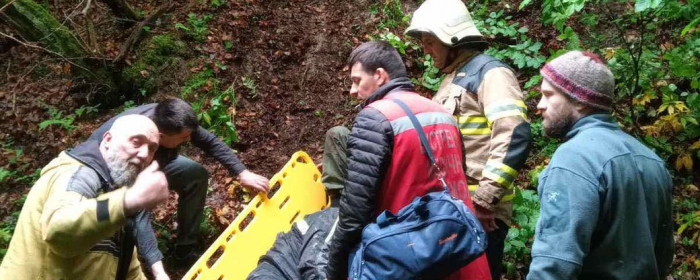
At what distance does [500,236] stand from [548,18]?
244 centimetres

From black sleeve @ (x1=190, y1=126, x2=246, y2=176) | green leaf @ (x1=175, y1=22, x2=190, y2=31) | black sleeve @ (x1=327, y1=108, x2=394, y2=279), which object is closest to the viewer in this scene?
black sleeve @ (x1=327, y1=108, x2=394, y2=279)

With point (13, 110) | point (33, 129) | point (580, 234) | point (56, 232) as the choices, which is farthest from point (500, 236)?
point (13, 110)

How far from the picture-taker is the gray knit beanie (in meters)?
1.90

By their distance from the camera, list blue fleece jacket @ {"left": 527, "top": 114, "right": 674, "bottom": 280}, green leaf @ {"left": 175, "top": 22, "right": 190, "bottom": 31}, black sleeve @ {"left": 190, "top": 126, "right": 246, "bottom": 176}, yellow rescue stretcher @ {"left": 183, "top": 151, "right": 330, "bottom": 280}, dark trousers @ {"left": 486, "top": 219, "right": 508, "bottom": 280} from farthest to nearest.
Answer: green leaf @ {"left": 175, "top": 22, "right": 190, "bottom": 31} < black sleeve @ {"left": 190, "top": 126, "right": 246, "bottom": 176} < yellow rescue stretcher @ {"left": 183, "top": 151, "right": 330, "bottom": 280} < dark trousers @ {"left": 486, "top": 219, "right": 508, "bottom": 280} < blue fleece jacket @ {"left": 527, "top": 114, "right": 674, "bottom": 280}

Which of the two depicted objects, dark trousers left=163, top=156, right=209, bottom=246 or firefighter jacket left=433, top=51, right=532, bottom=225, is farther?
dark trousers left=163, top=156, right=209, bottom=246

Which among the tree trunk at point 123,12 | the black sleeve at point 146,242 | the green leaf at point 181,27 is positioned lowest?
the black sleeve at point 146,242

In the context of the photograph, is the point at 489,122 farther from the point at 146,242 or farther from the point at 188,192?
the point at 188,192

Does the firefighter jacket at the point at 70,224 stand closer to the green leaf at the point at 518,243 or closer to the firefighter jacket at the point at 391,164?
the firefighter jacket at the point at 391,164

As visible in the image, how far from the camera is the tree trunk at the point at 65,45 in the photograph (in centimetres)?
545

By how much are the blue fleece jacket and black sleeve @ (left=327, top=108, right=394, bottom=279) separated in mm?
715

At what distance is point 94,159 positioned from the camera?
7.41 ft

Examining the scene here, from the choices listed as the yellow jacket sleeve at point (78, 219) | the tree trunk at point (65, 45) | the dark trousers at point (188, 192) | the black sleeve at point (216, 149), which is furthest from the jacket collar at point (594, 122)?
the tree trunk at point (65, 45)

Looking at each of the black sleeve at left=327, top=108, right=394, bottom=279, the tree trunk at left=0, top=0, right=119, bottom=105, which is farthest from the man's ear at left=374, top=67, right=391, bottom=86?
the tree trunk at left=0, top=0, right=119, bottom=105

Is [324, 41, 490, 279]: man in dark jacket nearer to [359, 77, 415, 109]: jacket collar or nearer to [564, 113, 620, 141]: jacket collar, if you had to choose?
[359, 77, 415, 109]: jacket collar
